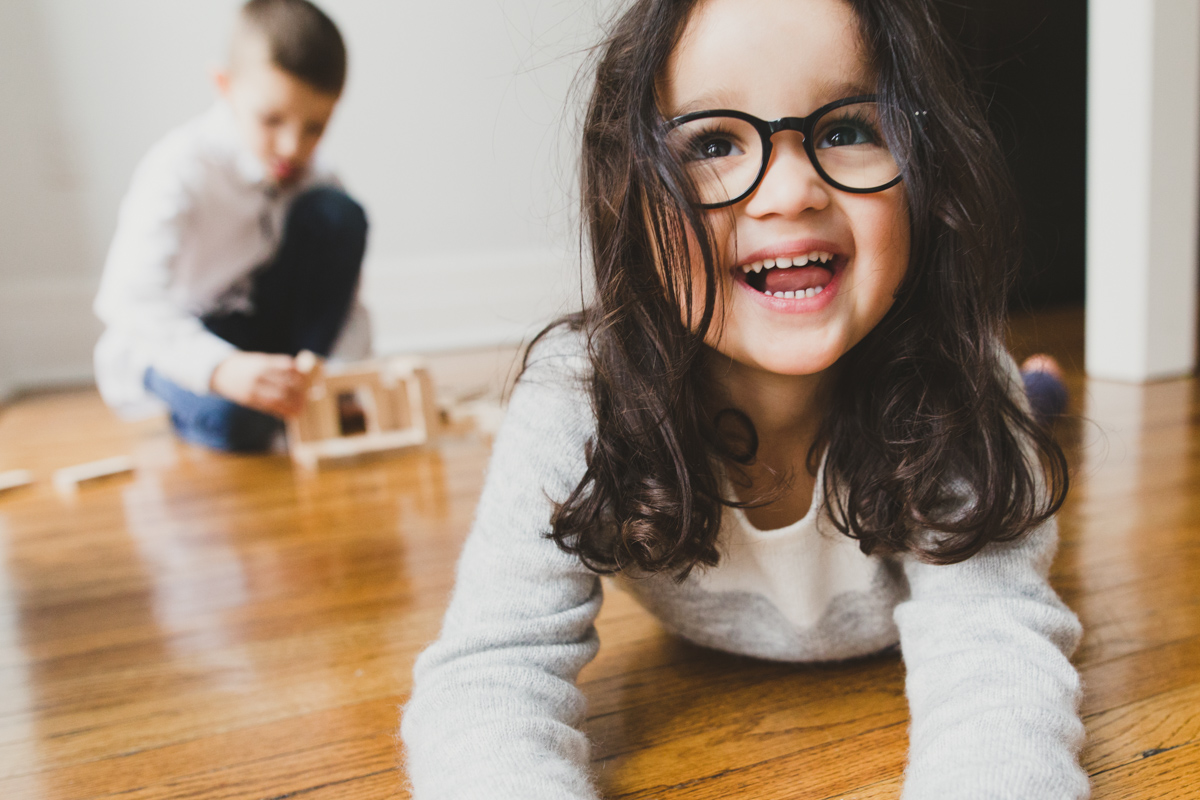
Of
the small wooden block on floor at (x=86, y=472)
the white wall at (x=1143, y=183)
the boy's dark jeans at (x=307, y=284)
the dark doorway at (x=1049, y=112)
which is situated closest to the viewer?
the small wooden block on floor at (x=86, y=472)

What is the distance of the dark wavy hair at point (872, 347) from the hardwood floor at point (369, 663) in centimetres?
13

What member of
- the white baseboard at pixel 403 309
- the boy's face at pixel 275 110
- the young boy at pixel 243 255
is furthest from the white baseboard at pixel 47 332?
the boy's face at pixel 275 110

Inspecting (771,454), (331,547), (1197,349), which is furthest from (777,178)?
(1197,349)

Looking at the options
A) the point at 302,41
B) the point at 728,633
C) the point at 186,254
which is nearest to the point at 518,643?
the point at 728,633

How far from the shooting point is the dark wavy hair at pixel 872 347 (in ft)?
1.70

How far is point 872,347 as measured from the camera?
1.93ft

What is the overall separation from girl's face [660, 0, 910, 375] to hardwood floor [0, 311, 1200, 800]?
253 mm

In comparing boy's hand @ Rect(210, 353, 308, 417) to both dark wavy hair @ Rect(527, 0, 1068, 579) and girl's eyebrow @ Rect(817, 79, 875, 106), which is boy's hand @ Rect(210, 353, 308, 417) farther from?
girl's eyebrow @ Rect(817, 79, 875, 106)

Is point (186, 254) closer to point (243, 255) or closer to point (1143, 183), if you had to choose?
point (243, 255)

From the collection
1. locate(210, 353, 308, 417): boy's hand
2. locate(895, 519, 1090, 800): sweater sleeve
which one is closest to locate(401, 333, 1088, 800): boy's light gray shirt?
locate(895, 519, 1090, 800): sweater sleeve

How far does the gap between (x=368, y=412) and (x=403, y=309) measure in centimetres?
119

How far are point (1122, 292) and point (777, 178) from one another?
53.7 inches

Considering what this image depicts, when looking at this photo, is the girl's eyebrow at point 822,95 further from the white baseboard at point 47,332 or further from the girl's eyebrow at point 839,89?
the white baseboard at point 47,332

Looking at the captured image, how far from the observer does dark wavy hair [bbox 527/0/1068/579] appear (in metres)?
0.52
